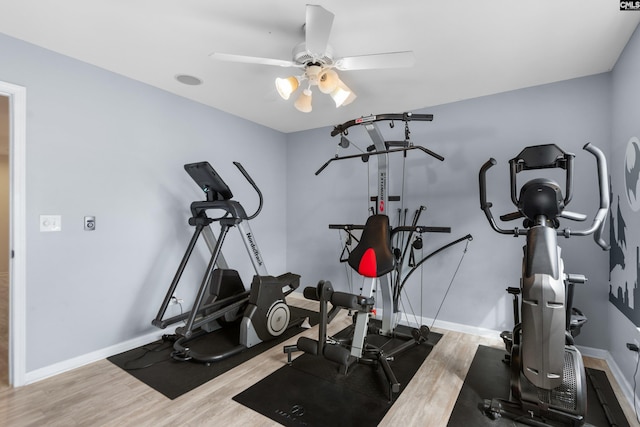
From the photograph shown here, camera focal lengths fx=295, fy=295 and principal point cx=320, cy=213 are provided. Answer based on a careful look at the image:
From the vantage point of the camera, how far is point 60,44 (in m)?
2.23

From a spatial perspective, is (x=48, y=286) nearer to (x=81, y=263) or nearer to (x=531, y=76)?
(x=81, y=263)

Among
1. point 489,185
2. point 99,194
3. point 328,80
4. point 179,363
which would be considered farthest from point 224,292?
point 489,185

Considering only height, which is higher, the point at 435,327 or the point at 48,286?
the point at 48,286

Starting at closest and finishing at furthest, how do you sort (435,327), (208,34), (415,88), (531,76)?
(208,34), (531,76), (415,88), (435,327)

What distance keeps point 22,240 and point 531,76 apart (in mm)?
4404

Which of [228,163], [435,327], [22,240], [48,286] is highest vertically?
[228,163]

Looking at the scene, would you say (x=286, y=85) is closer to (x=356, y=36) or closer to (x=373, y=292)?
(x=356, y=36)

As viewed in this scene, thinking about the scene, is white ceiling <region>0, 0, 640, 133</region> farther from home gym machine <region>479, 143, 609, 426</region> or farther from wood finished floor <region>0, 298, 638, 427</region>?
wood finished floor <region>0, 298, 638, 427</region>

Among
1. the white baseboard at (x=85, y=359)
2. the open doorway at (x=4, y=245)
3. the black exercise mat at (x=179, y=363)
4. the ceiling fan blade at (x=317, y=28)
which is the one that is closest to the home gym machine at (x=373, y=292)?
the black exercise mat at (x=179, y=363)

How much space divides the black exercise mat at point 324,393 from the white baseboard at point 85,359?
1386 millimetres

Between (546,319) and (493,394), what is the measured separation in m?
0.81

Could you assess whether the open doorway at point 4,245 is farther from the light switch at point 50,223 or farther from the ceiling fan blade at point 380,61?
the ceiling fan blade at point 380,61

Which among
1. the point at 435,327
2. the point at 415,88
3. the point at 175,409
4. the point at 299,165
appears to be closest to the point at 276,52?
the point at 415,88

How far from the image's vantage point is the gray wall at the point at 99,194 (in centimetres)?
224
